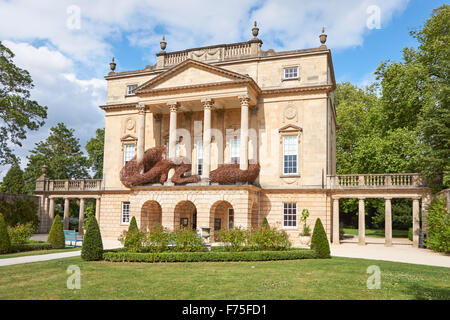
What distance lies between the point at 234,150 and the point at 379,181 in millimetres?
11578

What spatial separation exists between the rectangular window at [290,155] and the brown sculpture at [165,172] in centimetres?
249

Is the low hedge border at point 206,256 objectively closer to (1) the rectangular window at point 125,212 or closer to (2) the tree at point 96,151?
(1) the rectangular window at point 125,212

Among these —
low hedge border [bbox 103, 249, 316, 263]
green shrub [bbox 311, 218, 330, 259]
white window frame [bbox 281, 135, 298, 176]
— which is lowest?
low hedge border [bbox 103, 249, 316, 263]

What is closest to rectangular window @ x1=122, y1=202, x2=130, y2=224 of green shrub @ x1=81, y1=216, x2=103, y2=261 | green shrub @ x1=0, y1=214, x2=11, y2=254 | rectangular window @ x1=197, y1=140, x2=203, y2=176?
rectangular window @ x1=197, y1=140, x2=203, y2=176

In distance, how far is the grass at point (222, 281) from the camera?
10539 mm

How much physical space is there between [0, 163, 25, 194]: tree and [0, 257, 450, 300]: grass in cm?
3704

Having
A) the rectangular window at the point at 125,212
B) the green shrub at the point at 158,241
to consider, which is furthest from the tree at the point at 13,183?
the green shrub at the point at 158,241

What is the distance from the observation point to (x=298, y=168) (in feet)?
99.1

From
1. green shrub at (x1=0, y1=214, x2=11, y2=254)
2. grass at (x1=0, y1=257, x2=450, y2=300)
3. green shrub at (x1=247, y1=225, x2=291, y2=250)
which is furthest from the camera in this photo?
green shrub at (x1=0, y1=214, x2=11, y2=254)

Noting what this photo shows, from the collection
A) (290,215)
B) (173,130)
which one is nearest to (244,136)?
(173,130)

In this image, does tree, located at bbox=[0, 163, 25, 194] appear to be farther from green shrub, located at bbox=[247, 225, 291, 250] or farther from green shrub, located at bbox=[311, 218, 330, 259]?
Result: green shrub, located at bbox=[311, 218, 330, 259]

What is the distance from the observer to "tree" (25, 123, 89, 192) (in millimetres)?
55469
